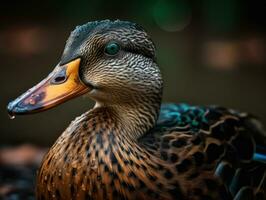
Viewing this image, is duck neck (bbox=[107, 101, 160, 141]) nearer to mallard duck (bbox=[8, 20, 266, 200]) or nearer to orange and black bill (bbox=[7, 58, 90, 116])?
mallard duck (bbox=[8, 20, 266, 200])

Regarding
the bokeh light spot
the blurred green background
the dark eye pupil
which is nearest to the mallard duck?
the dark eye pupil

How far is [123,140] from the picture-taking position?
128 inches

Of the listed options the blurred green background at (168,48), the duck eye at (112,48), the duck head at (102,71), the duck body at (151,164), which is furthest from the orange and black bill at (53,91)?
the blurred green background at (168,48)

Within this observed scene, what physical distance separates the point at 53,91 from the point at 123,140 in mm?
486

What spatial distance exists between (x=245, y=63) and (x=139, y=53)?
19.0 feet

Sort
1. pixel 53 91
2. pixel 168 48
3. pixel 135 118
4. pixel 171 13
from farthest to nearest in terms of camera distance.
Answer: pixel 171 13 → pixel 168 48 → pixel 135 118 → pixel 53 91

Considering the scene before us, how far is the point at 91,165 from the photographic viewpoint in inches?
125

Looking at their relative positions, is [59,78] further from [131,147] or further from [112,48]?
[131,147]

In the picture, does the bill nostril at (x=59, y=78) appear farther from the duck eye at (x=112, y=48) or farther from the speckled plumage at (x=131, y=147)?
the duck eye at (x=112, y=48)

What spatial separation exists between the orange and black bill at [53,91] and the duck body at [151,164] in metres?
0.30

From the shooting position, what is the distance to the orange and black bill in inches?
119

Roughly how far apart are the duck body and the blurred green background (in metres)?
2.61

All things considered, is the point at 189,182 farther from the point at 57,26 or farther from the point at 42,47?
the point at 57,26

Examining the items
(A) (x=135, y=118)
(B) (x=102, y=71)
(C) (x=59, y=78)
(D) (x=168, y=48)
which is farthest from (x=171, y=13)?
(C) (x=59, y=78)
